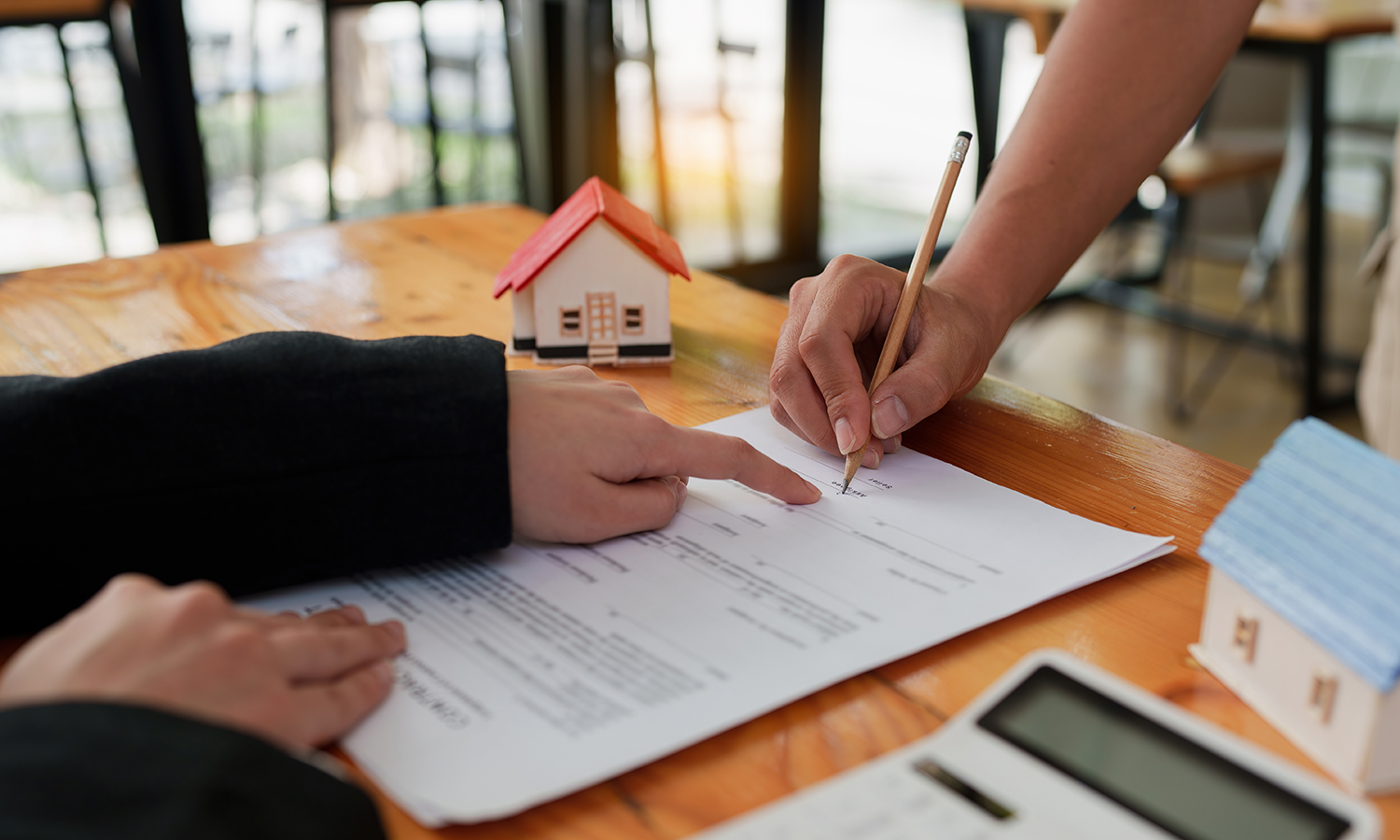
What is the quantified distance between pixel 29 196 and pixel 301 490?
2557 millimetres

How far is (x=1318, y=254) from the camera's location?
272cm

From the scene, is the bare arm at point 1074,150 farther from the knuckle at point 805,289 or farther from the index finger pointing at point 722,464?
the index finger pointing at point 722,464

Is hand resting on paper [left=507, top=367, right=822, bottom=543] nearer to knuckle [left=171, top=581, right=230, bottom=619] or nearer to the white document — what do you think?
the white document

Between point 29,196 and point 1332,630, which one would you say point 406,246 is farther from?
point 29,196

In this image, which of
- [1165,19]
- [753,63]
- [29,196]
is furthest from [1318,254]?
[29,196]

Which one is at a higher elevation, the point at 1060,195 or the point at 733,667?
the point at 1060,195

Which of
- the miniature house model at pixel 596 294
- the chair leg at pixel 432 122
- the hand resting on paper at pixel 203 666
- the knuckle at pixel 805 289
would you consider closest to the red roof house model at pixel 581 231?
the miniature house model at pixel 596 294

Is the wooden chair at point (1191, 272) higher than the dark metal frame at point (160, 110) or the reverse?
the reverse

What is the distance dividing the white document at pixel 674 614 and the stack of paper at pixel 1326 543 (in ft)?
0.39

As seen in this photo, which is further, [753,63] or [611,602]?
[753,63]

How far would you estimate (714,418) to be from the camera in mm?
806

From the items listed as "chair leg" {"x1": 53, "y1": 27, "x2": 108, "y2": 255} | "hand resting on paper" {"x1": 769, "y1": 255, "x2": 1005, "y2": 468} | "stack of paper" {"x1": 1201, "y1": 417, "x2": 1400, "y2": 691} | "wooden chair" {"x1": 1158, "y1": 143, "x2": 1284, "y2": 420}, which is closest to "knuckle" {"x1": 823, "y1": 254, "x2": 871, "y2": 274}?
"hand resting on paper" {"x1": 769, "y1": 255, "x2": 1005, "y2": 468}

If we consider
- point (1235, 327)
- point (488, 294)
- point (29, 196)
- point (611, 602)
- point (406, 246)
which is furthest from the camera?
point (1235, 327)

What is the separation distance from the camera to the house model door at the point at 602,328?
915 millimetres
